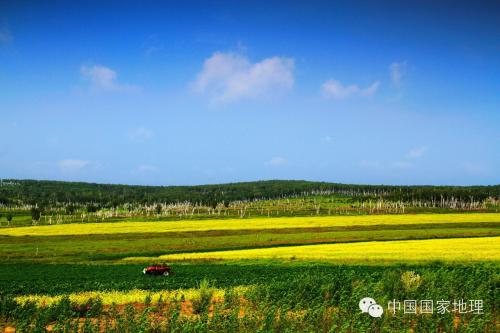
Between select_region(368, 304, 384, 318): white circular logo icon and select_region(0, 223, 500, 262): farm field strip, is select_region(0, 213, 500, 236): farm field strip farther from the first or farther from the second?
select_region(368, 304, 384, 318): white circular logo icon

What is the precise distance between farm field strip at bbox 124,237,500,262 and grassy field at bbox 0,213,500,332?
14 cm

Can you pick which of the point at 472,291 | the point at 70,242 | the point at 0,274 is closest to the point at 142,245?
the point at 70,242

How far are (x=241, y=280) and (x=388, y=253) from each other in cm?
2128

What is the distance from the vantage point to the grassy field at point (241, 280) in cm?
1930

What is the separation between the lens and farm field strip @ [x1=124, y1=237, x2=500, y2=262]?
47094 millimetres

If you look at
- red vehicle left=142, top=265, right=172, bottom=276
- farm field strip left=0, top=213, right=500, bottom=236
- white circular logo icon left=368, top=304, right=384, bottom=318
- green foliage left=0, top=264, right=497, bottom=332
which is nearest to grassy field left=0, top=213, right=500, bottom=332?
green foliage left=0, top=264, right=497, bottom=332

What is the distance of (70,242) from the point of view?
77375 millimetres

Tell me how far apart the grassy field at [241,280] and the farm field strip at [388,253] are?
0.46ft


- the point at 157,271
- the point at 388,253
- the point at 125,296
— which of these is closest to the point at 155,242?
the point at 157,271

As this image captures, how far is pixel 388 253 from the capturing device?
50.5 metres

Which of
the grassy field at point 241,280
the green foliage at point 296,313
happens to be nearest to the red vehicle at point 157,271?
the grassy field at point 241,280

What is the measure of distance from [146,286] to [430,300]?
20.3 metres

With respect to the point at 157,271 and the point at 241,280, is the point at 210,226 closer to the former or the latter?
the point at 157,271

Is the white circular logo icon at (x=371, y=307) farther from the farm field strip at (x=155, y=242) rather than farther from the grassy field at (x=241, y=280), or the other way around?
the farm field strip at (x=155, y=242)
